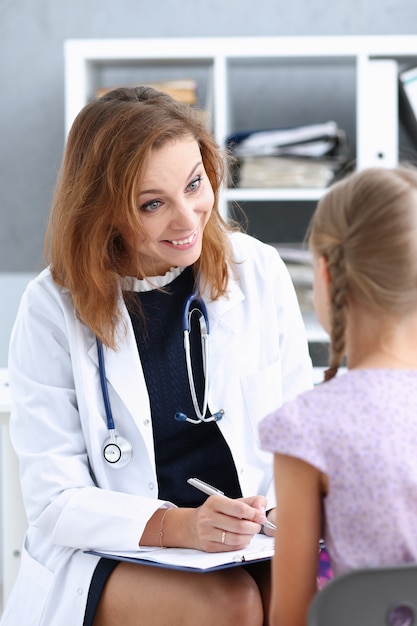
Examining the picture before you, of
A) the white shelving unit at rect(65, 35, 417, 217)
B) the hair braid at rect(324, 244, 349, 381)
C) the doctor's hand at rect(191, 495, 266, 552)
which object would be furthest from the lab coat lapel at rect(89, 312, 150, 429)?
the white shelving unit at rect(65, 35, 417, 217)

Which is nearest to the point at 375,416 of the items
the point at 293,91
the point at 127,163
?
the point at 127,163

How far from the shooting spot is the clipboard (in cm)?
122

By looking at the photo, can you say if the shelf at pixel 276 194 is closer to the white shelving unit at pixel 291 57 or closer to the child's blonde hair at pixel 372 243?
the white shelving unit at pixel 291 57

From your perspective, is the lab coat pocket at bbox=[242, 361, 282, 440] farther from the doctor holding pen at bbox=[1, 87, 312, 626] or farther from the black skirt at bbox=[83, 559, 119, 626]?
the black skirt at bbox=[83, 559, 119, 626]

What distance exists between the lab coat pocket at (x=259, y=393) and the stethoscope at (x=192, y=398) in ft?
A: 0.22

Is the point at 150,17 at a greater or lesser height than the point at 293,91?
greater

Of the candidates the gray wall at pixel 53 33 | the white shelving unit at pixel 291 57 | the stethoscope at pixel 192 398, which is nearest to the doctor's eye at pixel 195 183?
the stethoscope at pixel 192 398

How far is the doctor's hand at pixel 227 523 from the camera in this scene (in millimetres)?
1271

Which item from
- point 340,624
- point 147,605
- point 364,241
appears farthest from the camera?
point 147,605

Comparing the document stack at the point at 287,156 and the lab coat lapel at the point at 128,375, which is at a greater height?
the document stack at the point at 287,156

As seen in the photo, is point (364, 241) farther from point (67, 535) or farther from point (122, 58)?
point (122, 58)

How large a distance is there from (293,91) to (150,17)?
486mm

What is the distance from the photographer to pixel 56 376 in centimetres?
148

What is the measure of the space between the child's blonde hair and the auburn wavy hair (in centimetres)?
50
